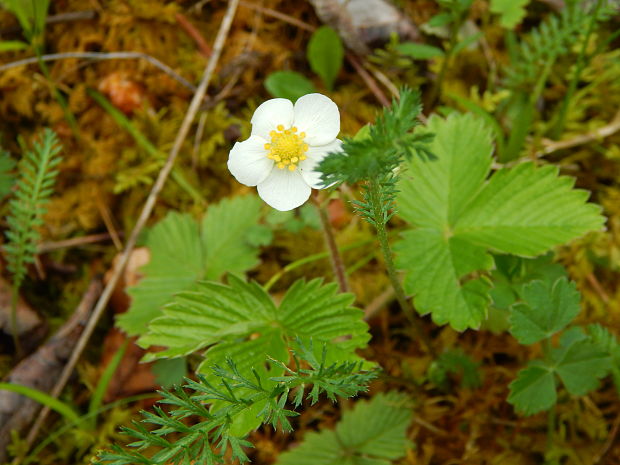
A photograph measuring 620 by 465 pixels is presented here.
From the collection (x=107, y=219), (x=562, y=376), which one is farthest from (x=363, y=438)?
(x=107, y=219)

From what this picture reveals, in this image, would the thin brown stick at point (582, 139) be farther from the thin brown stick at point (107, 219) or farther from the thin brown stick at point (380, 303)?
the thin brown stick at point (107, 219)

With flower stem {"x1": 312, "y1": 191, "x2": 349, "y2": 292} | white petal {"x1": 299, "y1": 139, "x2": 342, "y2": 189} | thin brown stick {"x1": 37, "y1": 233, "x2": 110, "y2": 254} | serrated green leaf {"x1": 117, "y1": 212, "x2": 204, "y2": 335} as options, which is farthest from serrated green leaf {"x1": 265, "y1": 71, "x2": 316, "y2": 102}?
thin brown stick {"x1": 37, "y1": 233, "x2": 110, "y2": 254}

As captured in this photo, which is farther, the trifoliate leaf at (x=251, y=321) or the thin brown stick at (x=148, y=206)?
the thin brown stick at (x=148, y=206)

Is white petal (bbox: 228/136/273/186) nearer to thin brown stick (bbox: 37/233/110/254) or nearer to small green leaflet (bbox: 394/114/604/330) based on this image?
small green leaflet (bbox: 394/114/604/330)

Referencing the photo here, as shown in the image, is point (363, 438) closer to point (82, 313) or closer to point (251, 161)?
point (251, 161)

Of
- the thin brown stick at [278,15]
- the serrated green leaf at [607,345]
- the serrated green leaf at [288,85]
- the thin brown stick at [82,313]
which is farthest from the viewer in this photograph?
the thin brown stick at [278,15]

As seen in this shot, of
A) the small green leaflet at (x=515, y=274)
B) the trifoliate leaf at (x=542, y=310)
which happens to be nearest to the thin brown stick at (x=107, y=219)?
the small green leaflet at (x=515, y=274)

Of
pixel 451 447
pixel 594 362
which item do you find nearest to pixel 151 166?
pixel 451 447
